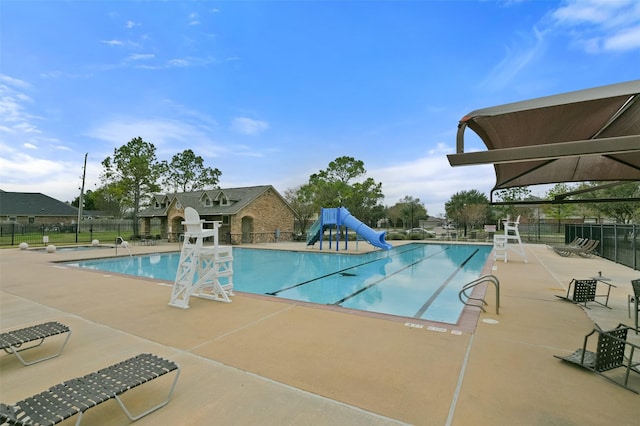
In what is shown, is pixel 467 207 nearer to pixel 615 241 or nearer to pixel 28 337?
pixel 615 241

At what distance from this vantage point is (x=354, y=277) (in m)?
11.8

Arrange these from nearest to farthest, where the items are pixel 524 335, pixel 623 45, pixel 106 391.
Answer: pixel 106 391
pixel 524 335
pixel 623 45

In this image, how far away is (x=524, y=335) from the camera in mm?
4586

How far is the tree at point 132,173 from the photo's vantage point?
2802cm

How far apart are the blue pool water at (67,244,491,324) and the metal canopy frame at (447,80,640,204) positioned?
364cm

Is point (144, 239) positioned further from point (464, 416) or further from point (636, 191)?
point (636, 191)

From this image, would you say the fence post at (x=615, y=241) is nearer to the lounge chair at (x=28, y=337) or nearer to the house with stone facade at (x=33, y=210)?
the lounge chair at (x=28, y=337)

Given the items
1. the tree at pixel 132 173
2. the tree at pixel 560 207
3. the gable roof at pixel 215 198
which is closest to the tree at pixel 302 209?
the gable roof at pixel 215 198

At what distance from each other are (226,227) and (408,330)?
884 inches

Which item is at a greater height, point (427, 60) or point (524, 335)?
point (427, 60)

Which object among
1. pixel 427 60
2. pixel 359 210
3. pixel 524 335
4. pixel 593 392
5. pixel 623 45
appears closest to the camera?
pixel 593 392

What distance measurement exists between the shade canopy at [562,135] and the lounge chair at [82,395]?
134 inches

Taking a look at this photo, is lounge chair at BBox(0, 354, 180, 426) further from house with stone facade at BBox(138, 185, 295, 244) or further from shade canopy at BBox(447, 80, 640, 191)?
house with stone facade at BBox(138, 185, 295, 244)

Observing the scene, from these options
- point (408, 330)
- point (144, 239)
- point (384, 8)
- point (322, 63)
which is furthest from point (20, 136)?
point (408, 330)
